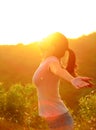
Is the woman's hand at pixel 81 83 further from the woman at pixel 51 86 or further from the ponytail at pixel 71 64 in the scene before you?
the ponytail at pixel 71 64

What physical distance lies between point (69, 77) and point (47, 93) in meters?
0.48

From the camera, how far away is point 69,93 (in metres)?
42.6

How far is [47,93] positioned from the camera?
399 centimetres

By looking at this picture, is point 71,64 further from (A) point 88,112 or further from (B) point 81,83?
(A) point 88,112

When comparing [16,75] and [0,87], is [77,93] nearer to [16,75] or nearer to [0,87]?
[16,75]

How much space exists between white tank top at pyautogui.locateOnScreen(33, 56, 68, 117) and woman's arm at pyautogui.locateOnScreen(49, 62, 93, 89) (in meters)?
0.14

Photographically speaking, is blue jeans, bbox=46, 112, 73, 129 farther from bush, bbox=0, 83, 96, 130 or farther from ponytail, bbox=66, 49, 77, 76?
bush, bbox=0, 83, 96, 130

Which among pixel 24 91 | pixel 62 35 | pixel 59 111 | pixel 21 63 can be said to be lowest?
pixel 21 63

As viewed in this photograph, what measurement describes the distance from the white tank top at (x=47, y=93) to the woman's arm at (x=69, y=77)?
0.14 m

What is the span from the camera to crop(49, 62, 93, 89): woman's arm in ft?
11.1

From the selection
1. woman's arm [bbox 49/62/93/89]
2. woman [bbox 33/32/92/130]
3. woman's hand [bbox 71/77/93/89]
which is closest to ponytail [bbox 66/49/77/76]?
woman [bbox 33/32/92/130]

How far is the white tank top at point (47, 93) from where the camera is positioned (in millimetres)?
3975

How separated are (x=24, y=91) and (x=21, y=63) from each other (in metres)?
41.1

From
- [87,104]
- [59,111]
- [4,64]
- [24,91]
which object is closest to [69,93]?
[4,64]
